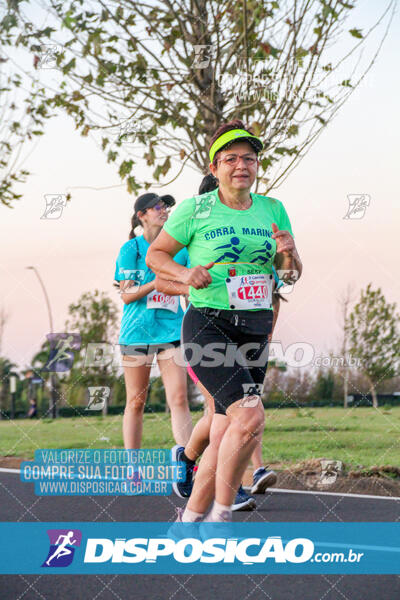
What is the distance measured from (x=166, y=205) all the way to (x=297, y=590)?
3696 millimetres

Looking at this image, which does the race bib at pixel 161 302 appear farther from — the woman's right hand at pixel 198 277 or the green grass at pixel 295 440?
the green grass at pixel 295 440

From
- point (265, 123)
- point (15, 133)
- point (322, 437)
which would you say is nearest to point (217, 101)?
point (265, 123)

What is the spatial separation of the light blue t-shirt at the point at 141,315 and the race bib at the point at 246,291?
2182 mm

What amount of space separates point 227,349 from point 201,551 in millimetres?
1096

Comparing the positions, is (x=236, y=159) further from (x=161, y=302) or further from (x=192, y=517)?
(x=161, y=302)

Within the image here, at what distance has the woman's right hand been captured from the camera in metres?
4.24

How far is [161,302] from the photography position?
6.64 meters

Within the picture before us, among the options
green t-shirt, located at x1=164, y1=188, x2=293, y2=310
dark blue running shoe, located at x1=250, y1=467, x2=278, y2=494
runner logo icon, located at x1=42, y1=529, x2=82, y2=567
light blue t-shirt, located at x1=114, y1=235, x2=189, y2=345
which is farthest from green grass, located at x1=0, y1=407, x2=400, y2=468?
green t-shirt, located at x1=164, y1=188, x2=293, y2=310

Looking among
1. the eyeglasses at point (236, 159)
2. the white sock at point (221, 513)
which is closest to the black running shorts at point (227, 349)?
the white sock at point (221, 513)

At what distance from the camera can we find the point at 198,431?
570 cm

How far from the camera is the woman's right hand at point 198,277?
424 cm

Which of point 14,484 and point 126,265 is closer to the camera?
point 126,265

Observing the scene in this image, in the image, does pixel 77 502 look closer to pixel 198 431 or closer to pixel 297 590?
pixel 198 431

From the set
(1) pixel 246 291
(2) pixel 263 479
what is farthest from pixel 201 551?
(2) pixel 263 479
